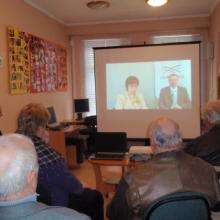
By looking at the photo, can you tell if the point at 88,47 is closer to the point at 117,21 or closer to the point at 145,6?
the point at 117,21

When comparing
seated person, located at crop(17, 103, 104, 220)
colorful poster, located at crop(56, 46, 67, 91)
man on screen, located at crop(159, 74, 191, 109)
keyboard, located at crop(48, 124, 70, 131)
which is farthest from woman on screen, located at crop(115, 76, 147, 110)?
seated person, located at crop(17, 103, 104, 220)

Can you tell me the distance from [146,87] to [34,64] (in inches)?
74.8

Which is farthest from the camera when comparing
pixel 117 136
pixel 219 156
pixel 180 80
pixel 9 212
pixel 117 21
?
pixel 117 21

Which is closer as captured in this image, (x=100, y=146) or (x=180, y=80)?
(x=100, y=146)

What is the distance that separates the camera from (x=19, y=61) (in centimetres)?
450

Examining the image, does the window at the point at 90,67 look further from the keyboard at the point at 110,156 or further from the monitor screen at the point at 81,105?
the keyboard at the point at 110,156

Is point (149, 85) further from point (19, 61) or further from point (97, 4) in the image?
point (19, 61)

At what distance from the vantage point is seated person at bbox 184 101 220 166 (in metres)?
2.57

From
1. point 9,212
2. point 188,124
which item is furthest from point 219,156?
point 188,124

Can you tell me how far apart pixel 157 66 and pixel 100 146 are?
220cm

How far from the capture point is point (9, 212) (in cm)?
113

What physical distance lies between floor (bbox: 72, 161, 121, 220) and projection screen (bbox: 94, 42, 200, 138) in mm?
775

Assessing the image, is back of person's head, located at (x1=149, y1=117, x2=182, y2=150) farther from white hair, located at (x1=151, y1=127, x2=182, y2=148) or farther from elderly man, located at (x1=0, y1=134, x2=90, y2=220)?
elderly man, located at (x1=0, y1=134, x2=90, y2=220)

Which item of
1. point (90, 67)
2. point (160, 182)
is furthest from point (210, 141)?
point (90, 67)
